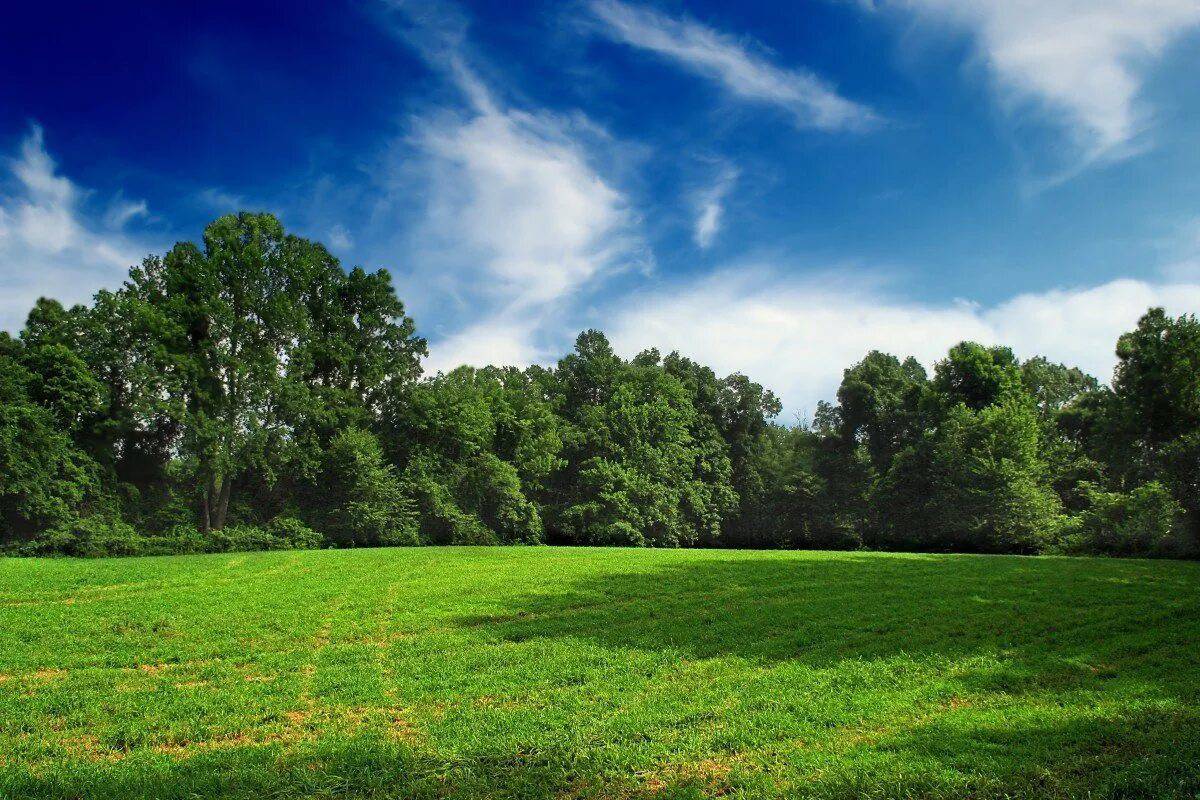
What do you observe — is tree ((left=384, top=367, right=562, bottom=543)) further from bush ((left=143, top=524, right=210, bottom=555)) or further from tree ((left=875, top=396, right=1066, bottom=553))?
tree ((left=875, top=396, right=1066, bottom=553))

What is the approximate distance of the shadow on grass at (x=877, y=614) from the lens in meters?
11.3

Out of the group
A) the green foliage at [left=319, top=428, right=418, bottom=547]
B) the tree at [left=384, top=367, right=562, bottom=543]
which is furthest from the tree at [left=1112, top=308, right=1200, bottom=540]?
the green foliage at [left=319, top=428, right=418, bottom=547]

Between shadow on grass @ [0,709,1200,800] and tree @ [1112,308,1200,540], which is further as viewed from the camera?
tree @ [1112,308,1200,540]

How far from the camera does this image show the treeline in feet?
112

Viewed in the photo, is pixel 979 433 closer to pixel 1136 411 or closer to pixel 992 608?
pixel 1136 411

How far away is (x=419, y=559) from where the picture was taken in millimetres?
27438

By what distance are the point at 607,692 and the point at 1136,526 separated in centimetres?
3501

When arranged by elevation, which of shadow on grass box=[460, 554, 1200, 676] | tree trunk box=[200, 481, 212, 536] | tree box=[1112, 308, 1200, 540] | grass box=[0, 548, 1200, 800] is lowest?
shadow on grass box=[460, 554, 1200, 676]

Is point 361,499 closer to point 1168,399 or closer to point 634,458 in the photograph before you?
point 634,458

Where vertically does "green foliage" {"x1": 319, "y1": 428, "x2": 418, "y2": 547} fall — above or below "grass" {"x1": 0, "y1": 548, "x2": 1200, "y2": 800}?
above

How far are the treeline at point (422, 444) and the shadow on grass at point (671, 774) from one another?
31.3 meters

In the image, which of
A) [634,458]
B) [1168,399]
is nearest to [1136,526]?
[1168,399]

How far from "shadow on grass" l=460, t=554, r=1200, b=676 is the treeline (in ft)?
60.9

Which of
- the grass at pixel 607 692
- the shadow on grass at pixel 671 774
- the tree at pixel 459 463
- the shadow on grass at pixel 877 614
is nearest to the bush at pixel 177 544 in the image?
the tree at pixel 459 463
